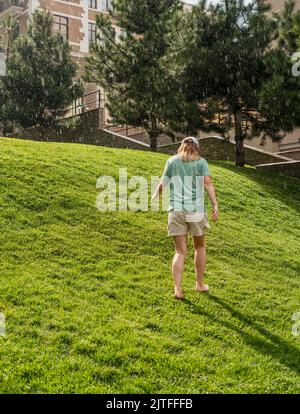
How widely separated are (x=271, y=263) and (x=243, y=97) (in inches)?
400

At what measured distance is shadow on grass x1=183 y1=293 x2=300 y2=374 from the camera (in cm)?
569

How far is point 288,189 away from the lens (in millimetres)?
16953

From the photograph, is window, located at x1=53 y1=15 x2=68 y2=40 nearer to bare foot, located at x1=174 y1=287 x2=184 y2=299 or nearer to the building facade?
the building facade

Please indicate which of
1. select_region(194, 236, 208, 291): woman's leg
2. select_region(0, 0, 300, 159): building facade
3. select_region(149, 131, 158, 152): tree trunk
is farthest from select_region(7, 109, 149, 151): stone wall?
select_region(194, 236, 208, 291): woman's leg

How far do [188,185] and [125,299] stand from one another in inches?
62.2

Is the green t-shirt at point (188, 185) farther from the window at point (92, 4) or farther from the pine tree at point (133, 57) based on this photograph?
the window at point (92, 4)

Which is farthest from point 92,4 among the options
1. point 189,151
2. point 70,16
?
point 189,151

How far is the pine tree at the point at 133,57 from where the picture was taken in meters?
22.0

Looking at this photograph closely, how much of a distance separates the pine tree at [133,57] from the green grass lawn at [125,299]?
10.1 meters

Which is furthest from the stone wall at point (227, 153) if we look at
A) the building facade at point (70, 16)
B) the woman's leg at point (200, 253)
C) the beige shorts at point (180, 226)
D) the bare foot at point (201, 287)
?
the building facade at point (70, 16)

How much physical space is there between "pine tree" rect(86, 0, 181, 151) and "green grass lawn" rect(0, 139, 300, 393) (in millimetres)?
10111

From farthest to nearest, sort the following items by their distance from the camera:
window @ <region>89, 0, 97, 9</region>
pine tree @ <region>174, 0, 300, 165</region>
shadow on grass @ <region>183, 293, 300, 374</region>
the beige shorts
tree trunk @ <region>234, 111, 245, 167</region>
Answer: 1. window @ <region>89, 0, 97, 9</region>
2. tree trunk @ <region>234, 111, 245, 167</region>
3. pine tree @ <region>174, 0, 300, 165</region>
4. the beige shorts
5. shadow on grass @ <region>183, 293, 300, 374</region>
